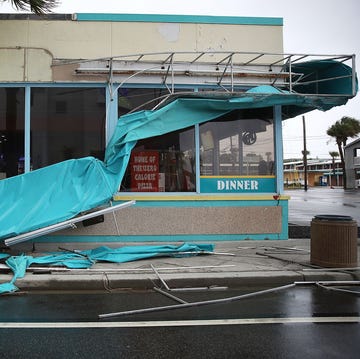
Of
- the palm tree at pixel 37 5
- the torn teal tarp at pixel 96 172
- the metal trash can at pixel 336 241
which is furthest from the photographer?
the palm tree at pixel 37 5

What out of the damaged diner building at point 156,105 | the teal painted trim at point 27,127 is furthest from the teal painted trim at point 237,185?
the teal painted trim at point 27,127

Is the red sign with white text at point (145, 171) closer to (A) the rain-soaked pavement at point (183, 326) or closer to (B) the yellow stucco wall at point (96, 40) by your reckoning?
(B) the yellow stucco wall at point (96, 40)

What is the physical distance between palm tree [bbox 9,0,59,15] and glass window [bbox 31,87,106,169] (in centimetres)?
159

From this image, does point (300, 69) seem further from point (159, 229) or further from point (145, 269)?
point (145, 269)

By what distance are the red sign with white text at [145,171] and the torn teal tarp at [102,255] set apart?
4.88 ft

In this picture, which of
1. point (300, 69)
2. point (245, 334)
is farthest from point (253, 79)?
point (245, 334)

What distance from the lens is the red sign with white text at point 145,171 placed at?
8.86 m

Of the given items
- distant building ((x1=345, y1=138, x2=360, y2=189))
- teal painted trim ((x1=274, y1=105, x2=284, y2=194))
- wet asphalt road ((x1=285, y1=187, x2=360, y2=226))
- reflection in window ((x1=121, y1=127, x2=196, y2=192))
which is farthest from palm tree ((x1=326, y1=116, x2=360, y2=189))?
reflection in window ((x1=121, y1=127, x2=196, y2=192))

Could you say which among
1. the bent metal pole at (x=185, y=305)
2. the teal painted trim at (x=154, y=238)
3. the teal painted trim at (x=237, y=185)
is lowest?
the bent metal pole at (x=185, y=305)

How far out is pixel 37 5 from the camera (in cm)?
795

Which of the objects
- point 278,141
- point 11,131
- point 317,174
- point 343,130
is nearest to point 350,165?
point 343,130

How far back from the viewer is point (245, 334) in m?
4.12

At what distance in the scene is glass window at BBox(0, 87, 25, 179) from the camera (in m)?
8.89

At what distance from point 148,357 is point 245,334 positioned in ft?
3.55
